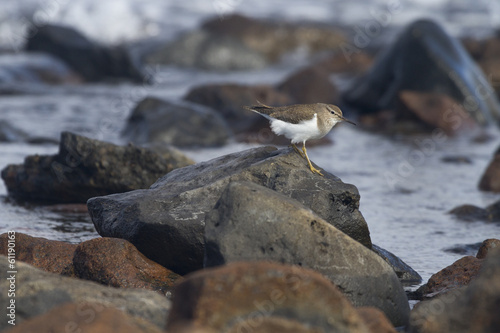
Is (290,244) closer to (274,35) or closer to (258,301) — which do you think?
(258,301)

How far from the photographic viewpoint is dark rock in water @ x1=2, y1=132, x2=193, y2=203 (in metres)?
7.94

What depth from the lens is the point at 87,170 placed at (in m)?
7.95

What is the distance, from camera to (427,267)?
6.72 metres

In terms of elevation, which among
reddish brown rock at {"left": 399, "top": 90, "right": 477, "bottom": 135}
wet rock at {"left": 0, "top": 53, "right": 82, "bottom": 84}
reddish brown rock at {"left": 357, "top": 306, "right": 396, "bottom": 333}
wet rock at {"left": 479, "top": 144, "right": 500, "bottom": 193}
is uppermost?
reddish brown rock at {"left": 399, "top": 90, "right": 477, "bottom": 135}

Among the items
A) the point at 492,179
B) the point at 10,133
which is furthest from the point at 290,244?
the point at 10,133

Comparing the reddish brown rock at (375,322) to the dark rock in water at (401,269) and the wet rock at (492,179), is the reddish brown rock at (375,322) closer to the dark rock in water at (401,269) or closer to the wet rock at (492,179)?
the dark rock in water at (401,269)

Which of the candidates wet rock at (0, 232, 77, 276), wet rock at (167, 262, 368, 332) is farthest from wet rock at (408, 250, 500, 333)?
wet rock at (0, 232, 77, 276)

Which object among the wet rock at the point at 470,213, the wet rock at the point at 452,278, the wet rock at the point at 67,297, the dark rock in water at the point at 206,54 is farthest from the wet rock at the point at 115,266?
the dark rock in water at the point at 206,54

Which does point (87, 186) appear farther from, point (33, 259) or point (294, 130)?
point (294, 130)

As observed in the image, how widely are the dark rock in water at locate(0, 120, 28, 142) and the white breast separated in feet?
20.9

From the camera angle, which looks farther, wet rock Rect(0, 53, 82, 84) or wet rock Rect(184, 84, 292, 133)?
wet rock Rect(0, 53, 82, 84)

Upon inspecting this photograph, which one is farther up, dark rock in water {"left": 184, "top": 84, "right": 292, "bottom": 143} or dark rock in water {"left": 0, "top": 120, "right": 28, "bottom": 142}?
dark rock in water {"left": 184, "top": 84, "right": 292, "bottom": 143}

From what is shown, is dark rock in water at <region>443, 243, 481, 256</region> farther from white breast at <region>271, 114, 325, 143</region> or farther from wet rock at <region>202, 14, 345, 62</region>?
wet rock at <region>202, 14, 345, 62</region>

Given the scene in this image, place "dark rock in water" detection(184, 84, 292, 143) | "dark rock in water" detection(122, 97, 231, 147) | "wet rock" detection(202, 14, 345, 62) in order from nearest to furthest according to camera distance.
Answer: "dark rock in water" detection(122, 97, 231, 147), "dark rock in water" detection(184, 84, 292, 143), "wet rock" detection(202, 14, 345, 62)
